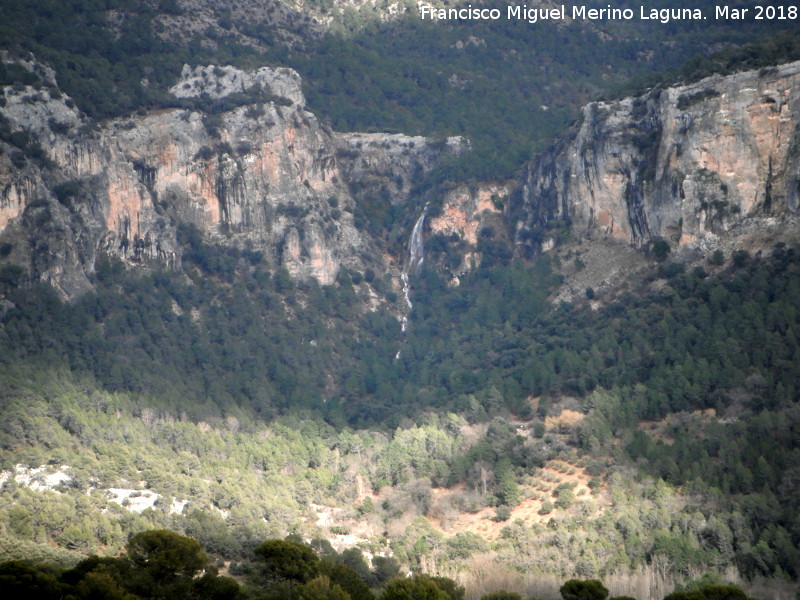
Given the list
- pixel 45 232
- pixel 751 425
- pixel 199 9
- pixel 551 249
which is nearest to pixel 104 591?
pixel 751 425

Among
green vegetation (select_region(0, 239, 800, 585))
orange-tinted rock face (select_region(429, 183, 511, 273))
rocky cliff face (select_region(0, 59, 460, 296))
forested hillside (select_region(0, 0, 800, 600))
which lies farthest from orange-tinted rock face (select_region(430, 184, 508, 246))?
rocky cliff face (select_region(0, 59, 460, 296))

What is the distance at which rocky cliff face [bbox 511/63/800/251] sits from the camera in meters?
108

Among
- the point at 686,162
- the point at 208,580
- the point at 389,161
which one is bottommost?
the point at 208,580

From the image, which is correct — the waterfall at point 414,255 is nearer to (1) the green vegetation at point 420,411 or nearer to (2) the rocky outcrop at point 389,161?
(1) the green vegetation at point 420,411

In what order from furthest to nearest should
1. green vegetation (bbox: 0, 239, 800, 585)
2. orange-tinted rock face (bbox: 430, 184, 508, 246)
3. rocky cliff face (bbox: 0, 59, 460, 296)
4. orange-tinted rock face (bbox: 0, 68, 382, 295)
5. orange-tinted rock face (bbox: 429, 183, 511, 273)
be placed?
orange-tinted rock face (bbox: 430, 184, 508, 246), orange-tinted rock face (bbox: 429, 183, 511, 273), orange-tinted rock face (bbox: 0, 68, 382, 295), rocky cliff face (bbox: 0, 59, 460, 296), green vegetation (bbox: 0, 239, 800, 585)

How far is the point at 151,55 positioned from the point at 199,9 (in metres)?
14.8

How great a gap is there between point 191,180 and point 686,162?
5311 cm

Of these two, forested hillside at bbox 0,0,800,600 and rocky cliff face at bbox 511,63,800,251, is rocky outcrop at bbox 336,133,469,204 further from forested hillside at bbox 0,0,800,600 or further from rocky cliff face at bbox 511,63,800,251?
rocky cliff face at bbox 511,63,800,251

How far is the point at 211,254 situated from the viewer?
129 meters

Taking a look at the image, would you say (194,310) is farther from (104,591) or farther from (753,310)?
(104,591)

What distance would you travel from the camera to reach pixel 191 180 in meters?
130

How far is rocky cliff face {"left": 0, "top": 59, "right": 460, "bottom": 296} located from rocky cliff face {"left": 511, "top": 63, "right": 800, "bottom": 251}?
28.2m

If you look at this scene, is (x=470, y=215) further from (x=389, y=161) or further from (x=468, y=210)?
(x=389, y=161)

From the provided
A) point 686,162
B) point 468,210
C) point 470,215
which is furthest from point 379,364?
point 686,162
